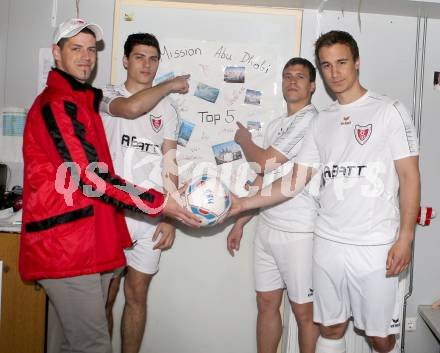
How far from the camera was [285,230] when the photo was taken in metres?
2.13

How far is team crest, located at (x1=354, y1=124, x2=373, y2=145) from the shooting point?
5.84ft

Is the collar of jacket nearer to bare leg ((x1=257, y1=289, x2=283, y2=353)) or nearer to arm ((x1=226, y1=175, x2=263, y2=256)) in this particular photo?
arm ((x1=226, y1=175, x2=263, y2=256))

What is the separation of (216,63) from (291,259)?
3.94 feet

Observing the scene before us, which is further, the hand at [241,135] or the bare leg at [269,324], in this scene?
the hand at [241,135]

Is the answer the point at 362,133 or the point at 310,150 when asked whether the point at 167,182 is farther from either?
the point at 362,133

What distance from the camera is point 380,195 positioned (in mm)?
1772

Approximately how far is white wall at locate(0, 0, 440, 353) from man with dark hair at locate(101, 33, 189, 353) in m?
0.19

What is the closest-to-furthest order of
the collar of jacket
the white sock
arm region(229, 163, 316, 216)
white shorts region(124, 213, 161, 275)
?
the collar of jacket, the white sock, arm region(229, 163, 316, 216), white shorts region(124, 213, 161, 275)

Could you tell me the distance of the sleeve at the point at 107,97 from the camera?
6.97 feet

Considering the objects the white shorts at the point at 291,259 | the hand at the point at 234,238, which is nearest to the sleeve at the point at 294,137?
the white shorts at the point at 291,259

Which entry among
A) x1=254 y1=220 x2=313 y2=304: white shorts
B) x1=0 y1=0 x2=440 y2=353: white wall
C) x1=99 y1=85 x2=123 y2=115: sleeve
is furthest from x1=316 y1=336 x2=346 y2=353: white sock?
x1=99 y1=85 x2=123 y2=115: sleeve

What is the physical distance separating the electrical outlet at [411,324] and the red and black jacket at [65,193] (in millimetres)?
1904

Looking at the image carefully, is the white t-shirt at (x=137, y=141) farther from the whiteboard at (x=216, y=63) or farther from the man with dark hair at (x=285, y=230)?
the man with dark hair at (x=285, y=230)

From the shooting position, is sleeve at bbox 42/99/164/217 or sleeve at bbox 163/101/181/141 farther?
sleeve at bbox 163/101/181/141
